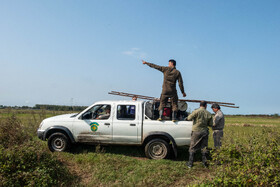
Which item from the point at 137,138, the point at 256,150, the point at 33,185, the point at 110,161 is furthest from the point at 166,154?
the point at 33,185

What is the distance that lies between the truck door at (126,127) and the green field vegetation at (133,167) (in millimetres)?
629

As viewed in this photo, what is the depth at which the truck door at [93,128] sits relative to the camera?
7531mm

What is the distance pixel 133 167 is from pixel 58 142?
304 cm

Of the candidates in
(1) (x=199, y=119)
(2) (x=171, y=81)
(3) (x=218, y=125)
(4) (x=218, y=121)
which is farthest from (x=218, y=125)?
(2) (x=171, y=81)

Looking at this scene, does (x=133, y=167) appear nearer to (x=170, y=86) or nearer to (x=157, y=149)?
(x=157, y=149)

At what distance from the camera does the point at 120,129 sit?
7.46 m

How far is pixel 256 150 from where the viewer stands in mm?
5488

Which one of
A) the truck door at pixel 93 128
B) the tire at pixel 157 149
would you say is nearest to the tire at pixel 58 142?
the truck door at pixel 93 128

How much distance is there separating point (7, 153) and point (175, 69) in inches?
227

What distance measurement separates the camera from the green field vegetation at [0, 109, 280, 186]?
494 centimetres

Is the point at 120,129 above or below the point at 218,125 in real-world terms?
below

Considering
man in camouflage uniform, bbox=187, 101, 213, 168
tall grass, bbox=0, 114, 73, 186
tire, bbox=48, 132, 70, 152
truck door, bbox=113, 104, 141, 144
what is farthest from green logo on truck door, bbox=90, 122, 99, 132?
man in camouflage uniform, bbox=187, 101, 213, 168

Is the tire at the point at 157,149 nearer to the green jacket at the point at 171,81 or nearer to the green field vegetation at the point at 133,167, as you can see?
the green field vegetation at the point at 133,167

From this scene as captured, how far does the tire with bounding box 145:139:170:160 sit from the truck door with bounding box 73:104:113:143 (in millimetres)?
1391
